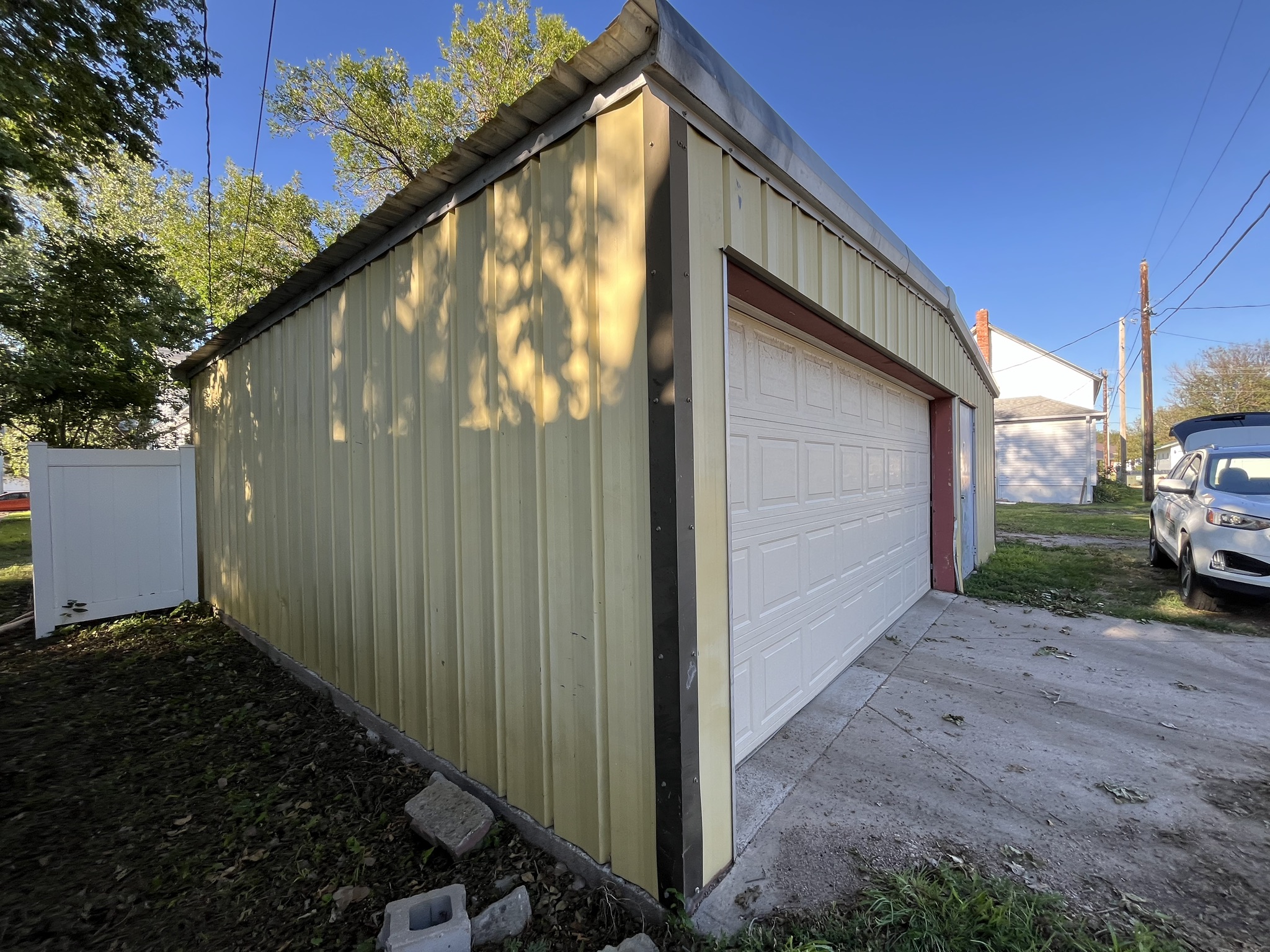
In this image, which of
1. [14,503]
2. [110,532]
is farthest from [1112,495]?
[14,503]

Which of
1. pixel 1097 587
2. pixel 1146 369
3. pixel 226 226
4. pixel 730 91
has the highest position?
pixel 226 226

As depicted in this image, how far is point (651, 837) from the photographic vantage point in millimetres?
1654

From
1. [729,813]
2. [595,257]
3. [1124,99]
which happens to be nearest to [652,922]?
[729,813]

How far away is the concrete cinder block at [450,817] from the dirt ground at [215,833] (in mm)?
58

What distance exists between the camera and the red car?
16.8 meters

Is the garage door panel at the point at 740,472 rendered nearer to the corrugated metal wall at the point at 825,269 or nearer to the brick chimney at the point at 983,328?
the corrugated metal wall at the point at 825,269

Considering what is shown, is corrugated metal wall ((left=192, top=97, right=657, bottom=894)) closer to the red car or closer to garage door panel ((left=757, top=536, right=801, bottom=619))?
garage door panel ((left=757, top=536, right=801, bottom=619))

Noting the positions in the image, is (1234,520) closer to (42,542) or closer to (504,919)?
(504,919)

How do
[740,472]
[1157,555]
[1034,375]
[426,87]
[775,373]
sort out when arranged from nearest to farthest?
[740,472] < [775,373] < [1157,555] < [426,87] < [1034,375]

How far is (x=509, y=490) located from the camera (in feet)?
7.03

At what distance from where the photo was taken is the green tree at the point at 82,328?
5551 mm

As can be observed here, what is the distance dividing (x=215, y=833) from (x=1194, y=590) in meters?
8.08

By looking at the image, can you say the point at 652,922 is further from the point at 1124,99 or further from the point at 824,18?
the point at 1124,99

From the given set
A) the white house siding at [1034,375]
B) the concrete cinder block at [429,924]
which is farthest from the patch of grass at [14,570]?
the white house siding at [1034,375]
